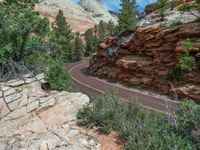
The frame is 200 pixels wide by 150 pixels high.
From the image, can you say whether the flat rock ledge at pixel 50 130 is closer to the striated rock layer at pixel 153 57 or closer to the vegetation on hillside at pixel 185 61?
the striated rock layer at pixel 153 57

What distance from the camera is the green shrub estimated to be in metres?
12.5

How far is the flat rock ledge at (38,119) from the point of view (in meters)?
8.77

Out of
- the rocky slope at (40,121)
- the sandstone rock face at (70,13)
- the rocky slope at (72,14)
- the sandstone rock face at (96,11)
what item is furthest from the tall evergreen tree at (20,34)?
the sandstone rock face at (96,11)

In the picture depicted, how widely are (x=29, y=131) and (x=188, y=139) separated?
4.88 meters

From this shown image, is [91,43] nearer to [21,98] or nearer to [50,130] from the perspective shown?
[21,98]

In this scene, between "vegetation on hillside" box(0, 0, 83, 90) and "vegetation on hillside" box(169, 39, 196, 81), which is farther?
"vegetation on hillside" box(169, 39, 196, 81)

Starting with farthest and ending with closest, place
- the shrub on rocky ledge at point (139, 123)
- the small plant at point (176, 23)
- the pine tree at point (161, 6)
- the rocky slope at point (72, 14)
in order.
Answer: the rocky slope at point (72, 14)
the pine tree at point (161, 6)
the small plant at point (176, 23)
the shrub on rocky ledge at point (139, 123)

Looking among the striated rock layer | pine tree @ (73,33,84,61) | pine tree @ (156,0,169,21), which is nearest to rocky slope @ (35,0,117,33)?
Result: pine tree @ (73,33,84,61)

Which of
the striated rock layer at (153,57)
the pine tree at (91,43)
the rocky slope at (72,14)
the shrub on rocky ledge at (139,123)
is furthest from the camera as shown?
the rocky slope at (72,14)

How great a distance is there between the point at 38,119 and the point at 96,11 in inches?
6311

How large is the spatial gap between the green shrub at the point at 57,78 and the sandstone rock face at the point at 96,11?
459 ft

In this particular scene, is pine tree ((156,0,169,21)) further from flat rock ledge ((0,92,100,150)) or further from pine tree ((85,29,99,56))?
pine tree ((85,29,99,56))

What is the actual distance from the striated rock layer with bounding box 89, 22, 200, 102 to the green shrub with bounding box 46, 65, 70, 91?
1379 cm

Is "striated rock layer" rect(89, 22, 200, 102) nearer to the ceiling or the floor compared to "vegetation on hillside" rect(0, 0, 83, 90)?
nearer to the floor
